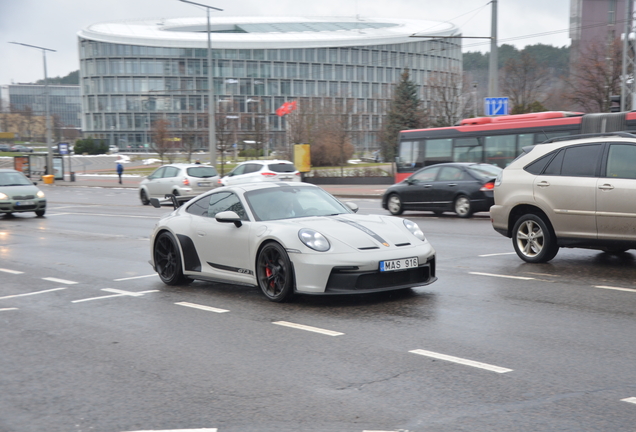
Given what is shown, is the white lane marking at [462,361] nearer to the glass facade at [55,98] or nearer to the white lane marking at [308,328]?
the white lane marking at [308,328]

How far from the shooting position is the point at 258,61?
362ft

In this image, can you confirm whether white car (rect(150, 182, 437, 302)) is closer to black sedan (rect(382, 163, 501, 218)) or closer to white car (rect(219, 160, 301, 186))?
black sedan (rect(382, 163, 501, 218))

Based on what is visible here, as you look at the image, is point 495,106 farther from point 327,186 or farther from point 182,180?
point 327,186

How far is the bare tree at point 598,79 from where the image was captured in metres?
45.7

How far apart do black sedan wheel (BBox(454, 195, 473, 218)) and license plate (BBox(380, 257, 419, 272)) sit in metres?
11.8

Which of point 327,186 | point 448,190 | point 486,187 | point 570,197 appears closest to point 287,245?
point 570,197

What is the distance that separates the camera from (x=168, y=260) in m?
9.57

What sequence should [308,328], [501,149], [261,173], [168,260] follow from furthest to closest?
[261,173] → [501,149] → [168,260] → [308,328]

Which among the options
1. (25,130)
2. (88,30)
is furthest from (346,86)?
(25,130)

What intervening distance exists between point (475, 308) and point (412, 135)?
24.1m

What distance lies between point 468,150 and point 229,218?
68.3 ft

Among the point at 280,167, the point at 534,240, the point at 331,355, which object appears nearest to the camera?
the point at 331,355

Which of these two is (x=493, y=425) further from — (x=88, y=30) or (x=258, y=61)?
(x=88, y=30)

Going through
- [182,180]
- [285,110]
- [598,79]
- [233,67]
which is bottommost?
[182,180]
